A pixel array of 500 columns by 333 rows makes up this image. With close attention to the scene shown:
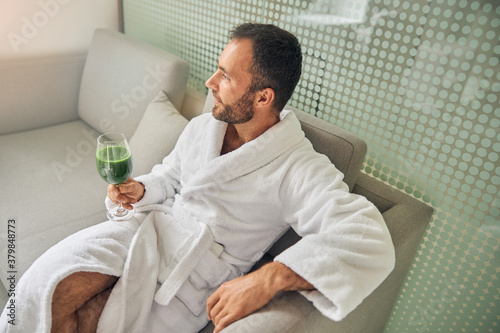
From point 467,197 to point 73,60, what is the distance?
2.08 metres

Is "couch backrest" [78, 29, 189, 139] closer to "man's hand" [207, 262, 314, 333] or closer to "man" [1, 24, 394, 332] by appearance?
"man" [1, 24, 394, 332]

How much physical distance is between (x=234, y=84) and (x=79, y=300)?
0.75 m

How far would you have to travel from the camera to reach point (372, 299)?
1.09m

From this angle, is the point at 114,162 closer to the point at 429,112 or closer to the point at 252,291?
the point at 252,291

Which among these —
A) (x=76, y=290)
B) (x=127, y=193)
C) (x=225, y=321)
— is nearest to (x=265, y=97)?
(x=127, y=193)

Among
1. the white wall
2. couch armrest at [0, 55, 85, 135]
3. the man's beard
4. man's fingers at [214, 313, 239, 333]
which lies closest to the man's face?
the man's beard

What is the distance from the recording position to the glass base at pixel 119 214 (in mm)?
1244

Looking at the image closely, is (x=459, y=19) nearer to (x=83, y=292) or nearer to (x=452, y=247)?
(x=452, y=247)

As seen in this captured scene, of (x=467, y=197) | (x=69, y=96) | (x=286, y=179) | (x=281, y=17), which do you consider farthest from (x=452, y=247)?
(x=69, y=96)

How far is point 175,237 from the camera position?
122 cm

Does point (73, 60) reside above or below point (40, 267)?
above

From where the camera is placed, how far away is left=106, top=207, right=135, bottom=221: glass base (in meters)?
1.24

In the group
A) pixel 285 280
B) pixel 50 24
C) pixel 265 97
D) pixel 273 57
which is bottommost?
pixel 285 280

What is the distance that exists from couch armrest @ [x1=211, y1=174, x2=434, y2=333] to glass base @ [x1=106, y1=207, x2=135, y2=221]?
0.55 metres
